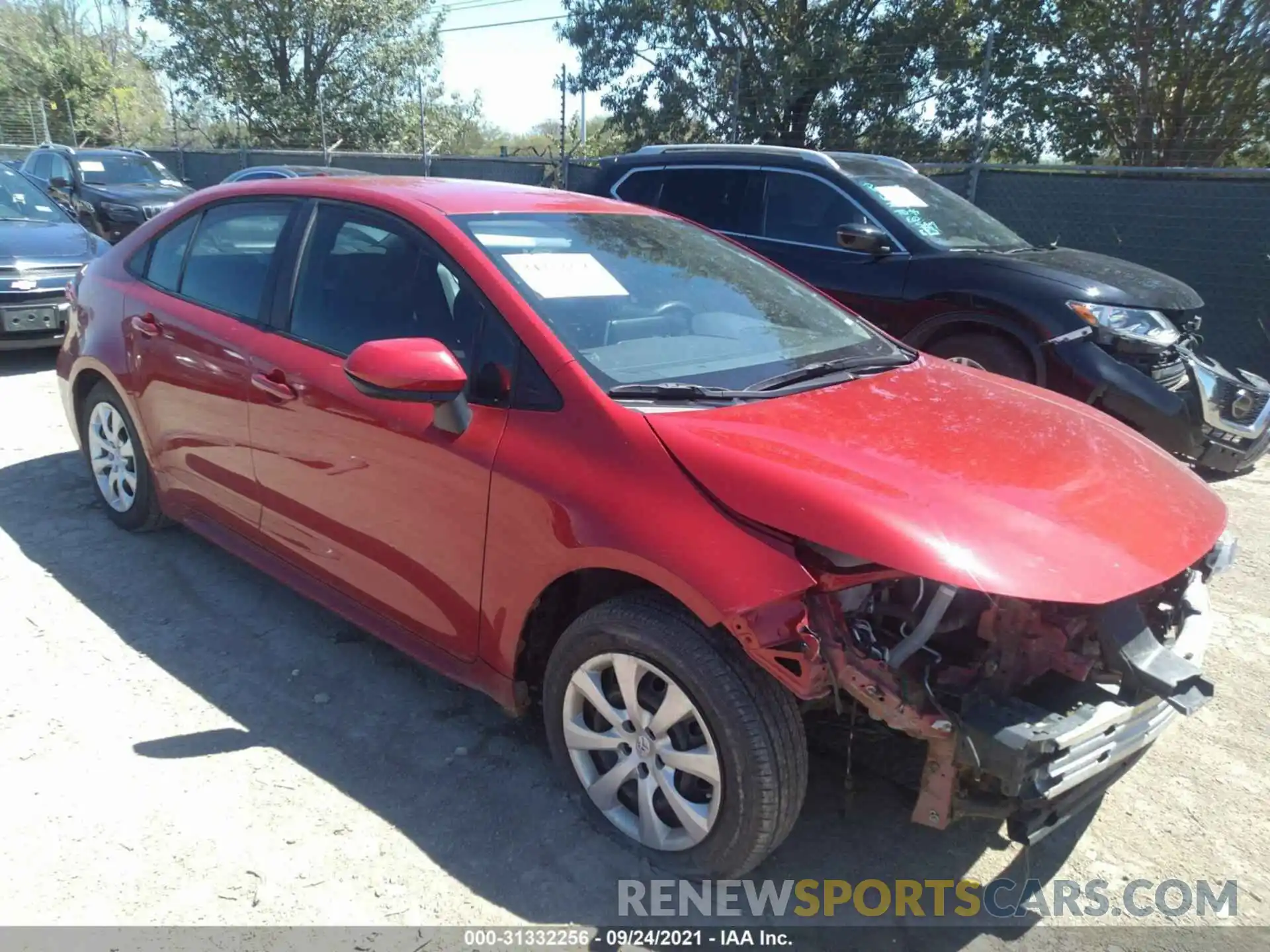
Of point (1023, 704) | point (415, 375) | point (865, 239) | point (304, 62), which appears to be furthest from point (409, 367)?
point (304, 62)

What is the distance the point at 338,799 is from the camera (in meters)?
2.80

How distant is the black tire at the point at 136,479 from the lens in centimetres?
427

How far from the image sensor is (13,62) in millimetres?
32188

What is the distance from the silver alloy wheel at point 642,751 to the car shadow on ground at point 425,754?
144 millimetres

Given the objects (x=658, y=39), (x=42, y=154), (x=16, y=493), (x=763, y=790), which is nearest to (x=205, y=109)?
(x=42, y=154)

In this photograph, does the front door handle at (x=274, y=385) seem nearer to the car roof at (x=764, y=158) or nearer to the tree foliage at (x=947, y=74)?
the car roof at (x=764, y=158)

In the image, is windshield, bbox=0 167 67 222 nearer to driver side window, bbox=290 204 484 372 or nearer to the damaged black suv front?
driver side window, bbox=290 204 484 372

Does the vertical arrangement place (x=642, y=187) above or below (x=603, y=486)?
above

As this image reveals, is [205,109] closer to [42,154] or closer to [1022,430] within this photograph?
[42,154]

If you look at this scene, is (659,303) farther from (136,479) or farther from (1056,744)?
(136,479)

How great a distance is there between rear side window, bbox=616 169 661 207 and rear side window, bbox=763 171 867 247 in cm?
98

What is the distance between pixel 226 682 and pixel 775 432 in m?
2.21

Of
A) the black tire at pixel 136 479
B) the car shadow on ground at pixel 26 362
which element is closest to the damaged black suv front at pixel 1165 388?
the black tire at pixel 136 479

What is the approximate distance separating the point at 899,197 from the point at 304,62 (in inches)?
951
